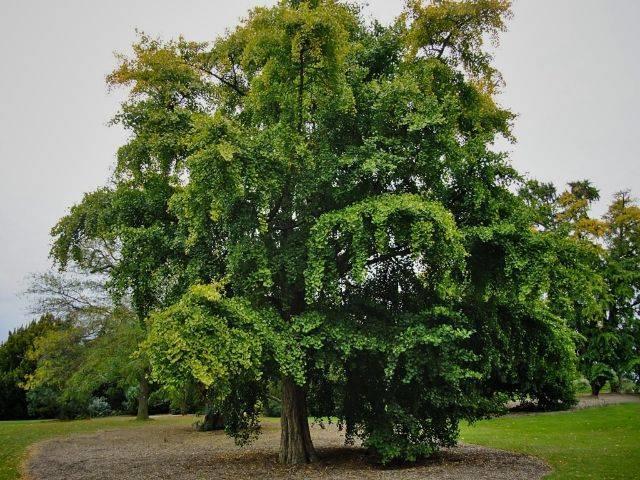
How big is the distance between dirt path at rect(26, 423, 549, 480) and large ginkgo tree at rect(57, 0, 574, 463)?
88cm

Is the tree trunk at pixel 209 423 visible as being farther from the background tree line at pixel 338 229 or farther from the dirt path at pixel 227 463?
the background tree line at pixel 338 229

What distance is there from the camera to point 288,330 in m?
12.7

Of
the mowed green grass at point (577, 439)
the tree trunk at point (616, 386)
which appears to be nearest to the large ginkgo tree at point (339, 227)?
the mowed green grass at point (577, 439)

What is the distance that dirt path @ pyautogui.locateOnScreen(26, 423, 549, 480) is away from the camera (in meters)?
13.0

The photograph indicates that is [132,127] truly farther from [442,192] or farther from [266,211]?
[442,192]

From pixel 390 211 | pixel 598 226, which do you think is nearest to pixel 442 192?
pixel 390 211

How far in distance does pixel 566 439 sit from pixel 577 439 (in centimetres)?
38

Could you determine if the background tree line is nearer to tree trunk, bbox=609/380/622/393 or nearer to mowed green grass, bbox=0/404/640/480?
mowed green grass, bbox=0/404/640/480

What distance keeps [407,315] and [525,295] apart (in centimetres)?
298

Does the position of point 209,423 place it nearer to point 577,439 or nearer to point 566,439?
point 566,439

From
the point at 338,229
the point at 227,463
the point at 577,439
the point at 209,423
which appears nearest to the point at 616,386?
the point at 577,439

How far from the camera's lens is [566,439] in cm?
Answer: 1956

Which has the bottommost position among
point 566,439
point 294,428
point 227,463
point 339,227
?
point 566,439

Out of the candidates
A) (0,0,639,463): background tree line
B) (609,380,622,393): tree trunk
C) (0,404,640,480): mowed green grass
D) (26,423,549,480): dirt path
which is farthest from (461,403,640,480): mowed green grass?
(609,380,622,393): tree trunk
